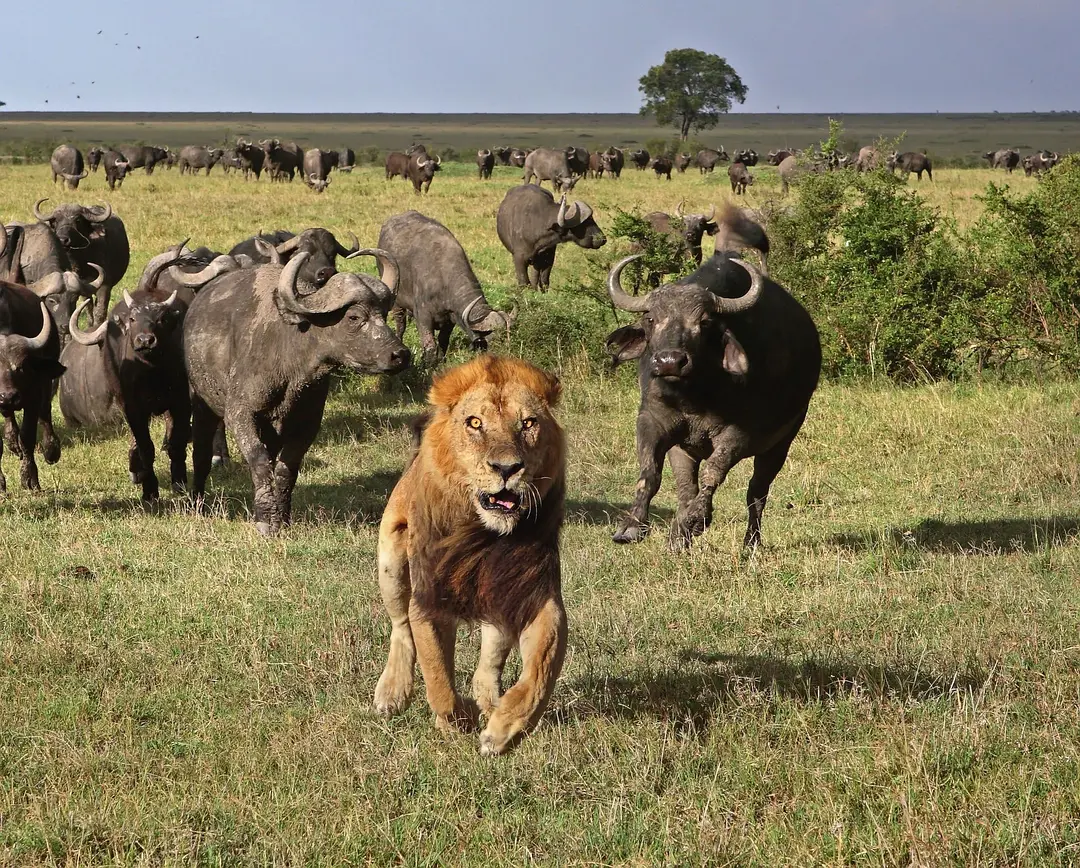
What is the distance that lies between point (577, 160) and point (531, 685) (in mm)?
47467

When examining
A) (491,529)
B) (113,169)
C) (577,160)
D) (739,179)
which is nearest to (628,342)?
(491,529)

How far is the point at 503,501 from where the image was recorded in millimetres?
4402

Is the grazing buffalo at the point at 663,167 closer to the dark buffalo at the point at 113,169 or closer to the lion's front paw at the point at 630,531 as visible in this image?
the dark buffalo at the point at 113,169

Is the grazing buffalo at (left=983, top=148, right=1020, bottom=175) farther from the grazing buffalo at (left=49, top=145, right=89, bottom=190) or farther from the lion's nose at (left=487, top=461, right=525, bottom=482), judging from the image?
the lion's nose at (left=487, top=461, right=525, bottom=482)

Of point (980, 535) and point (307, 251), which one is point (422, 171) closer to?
point (307, 251)

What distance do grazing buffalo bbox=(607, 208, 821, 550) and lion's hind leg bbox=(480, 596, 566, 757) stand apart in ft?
10.1

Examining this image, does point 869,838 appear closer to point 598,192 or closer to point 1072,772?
point 1072,772

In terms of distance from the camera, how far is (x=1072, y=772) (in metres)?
4.30

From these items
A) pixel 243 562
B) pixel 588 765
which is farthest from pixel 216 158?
pixel 588 765

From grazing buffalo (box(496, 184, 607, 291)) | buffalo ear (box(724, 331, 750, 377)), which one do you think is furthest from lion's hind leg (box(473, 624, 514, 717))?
grazing buffalo (box(496, 184, 607, 291))

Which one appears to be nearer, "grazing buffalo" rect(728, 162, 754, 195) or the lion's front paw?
the lion's front paw

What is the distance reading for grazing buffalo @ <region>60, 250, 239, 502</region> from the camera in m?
9.72

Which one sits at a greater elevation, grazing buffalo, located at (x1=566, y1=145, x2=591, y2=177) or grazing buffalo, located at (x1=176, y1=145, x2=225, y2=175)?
grazing buffalo, located at (x1=566, y1=145, x2=591, y2=177)

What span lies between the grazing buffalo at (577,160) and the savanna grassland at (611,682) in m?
40.0
